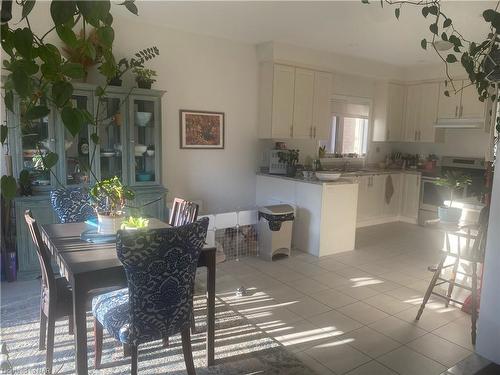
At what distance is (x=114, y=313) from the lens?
203cm

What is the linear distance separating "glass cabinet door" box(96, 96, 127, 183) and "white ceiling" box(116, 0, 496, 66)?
99 centimetres

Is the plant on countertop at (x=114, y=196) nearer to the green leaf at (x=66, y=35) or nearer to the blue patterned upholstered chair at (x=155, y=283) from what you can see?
the blue patterned upholstered chair at (x=155, y=283)

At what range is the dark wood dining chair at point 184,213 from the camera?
9.09 ft

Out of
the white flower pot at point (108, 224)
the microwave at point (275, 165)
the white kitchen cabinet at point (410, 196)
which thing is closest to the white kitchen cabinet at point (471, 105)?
the white kitchen cabinet at point (410, 196)

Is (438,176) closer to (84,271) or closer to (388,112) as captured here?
(388,112)

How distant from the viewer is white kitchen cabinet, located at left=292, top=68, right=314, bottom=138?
5191mm

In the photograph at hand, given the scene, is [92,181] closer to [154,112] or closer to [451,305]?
[154,112]

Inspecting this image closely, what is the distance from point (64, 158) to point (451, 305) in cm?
382

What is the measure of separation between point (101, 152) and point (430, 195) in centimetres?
499

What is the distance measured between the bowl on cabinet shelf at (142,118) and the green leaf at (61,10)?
137 inches

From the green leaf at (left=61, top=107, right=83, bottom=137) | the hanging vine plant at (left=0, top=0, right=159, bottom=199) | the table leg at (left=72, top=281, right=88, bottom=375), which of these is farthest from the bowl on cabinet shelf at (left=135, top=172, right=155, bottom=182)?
the green leaf at (left=61, top=107, right=83, bottom=137)

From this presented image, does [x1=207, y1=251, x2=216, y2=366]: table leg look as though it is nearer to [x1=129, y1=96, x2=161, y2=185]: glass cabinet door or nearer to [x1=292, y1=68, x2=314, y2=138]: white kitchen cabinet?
[x1=129, y1=96, x2=161, y2=185]: glass cabinet door

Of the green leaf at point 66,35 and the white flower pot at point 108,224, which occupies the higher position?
the green leaf at point 66,35

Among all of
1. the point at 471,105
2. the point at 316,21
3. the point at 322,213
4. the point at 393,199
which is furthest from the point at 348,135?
the point at 316,21
